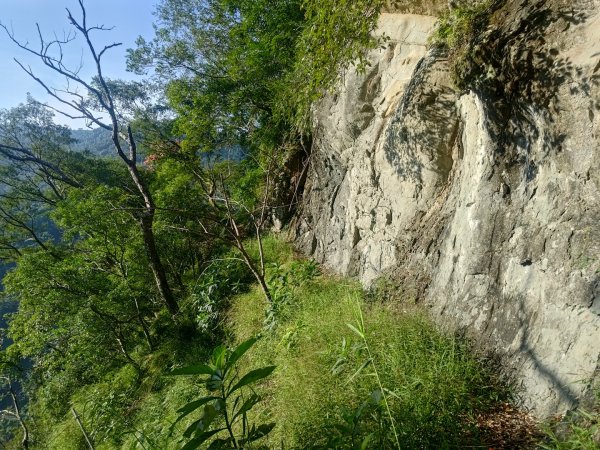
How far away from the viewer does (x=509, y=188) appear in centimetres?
326

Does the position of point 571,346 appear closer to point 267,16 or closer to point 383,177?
point 383,177

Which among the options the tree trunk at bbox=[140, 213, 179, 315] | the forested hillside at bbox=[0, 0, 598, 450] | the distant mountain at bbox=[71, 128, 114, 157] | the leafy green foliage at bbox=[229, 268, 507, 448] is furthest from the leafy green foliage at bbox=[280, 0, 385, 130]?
the distant mountain at bbox=[71, 128, 114, 157]

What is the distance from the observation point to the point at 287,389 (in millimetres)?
3607

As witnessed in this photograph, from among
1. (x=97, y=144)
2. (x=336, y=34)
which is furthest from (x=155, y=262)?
(x=97, y=144)

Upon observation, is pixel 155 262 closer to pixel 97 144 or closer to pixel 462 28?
pixel 462 28

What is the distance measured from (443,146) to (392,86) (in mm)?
1494

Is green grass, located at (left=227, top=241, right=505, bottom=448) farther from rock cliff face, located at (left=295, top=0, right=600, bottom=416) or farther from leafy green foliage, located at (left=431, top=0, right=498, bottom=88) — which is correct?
leafy green foliage, located at (left=431, top=0, right=498, bottom=88)

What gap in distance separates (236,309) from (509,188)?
523 centimetres

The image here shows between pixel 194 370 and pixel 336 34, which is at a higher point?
pixel 336 34

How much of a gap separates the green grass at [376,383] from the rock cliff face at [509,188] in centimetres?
34

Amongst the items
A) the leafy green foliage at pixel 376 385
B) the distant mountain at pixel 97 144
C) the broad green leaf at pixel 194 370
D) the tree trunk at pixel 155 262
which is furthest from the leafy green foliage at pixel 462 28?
the distant mountain at pixel 97 144

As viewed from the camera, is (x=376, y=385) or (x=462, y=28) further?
(x=462, y=28)

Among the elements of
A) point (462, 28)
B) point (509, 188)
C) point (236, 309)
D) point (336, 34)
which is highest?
point (336, 34)

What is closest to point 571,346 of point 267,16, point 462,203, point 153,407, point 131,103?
point 462,203
